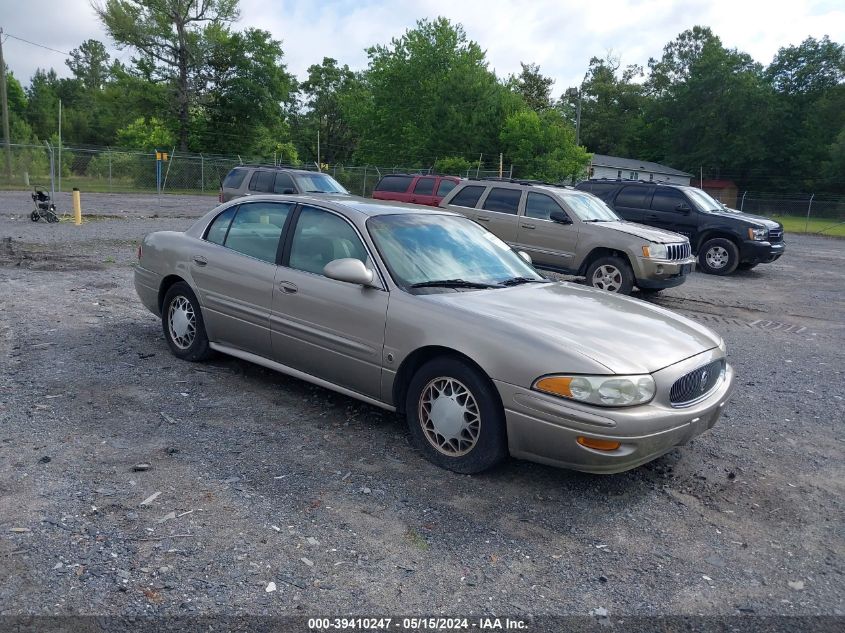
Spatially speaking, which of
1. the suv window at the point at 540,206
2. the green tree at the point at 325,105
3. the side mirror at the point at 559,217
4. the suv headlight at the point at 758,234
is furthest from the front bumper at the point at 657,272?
the green tree at the point at 325,105

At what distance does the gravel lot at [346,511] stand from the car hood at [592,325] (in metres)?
0.80

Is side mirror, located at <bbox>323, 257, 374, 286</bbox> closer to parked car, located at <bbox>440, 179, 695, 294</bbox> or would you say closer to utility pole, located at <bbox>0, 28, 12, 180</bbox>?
parked car, located at <bbox>440, 179, 695, 294</bbox>

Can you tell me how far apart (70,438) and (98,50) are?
4468 inches

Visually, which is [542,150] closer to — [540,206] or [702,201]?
[702,201]

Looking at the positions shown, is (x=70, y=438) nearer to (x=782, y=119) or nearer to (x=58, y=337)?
(x=58, y=337)

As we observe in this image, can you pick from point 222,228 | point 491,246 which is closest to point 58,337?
point 222,228

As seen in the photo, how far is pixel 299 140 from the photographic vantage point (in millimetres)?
75125

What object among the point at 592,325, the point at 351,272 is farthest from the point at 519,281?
the point at 351,272

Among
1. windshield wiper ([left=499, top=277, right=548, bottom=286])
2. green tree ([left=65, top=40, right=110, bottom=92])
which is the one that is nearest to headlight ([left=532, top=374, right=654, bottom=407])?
windshield wiper ([left=499, top=277, right=548, bottom=286])

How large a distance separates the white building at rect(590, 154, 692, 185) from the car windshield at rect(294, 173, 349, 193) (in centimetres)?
4843

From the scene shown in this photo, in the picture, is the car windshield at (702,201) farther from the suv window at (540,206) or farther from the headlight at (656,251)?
the suv window at (540,206)

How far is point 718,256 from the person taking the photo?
14875 millimetres

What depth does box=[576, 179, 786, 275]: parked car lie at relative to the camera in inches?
578

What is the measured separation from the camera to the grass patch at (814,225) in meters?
33.3
